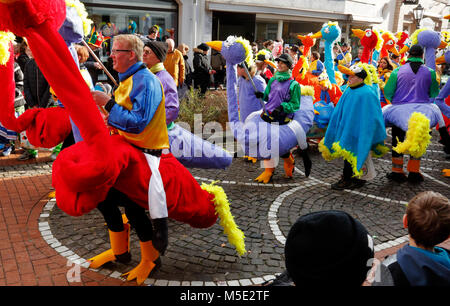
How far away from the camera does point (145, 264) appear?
12.2 feet

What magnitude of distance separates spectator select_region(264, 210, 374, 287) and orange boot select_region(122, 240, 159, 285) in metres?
2.29

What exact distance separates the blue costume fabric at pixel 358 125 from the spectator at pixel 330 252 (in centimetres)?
459

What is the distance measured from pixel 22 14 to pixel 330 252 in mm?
2187

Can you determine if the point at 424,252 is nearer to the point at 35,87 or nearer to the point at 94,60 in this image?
the point at 35,87

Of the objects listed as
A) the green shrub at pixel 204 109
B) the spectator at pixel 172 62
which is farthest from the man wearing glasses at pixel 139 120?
the spectator at pixel 172 62

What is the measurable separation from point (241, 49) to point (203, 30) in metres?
10.7

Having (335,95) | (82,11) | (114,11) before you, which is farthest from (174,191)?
(114,11)

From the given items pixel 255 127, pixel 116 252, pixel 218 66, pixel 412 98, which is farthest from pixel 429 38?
pixel 218 66

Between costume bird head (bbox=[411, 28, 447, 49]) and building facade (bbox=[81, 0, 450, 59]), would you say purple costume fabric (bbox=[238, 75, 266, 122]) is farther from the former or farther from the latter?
building facade (bbox=[81, 0, 450, 59])

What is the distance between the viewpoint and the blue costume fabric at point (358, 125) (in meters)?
5.96

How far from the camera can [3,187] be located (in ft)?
19.4

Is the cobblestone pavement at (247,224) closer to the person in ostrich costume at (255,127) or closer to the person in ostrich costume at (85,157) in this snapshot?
the person in ostrich costume at (85,157)

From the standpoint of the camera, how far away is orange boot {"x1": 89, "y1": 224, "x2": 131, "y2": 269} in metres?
3.76

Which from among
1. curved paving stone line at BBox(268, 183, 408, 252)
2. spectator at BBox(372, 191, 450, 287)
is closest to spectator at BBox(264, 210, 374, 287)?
spectator at BBox(372, 191, 450, 287)
